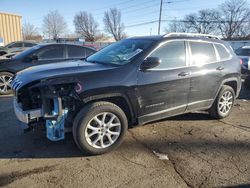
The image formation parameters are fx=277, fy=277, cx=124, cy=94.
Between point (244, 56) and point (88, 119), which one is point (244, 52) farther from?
point (88, 119)

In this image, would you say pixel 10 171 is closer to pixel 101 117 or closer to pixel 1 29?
pixel 101 117

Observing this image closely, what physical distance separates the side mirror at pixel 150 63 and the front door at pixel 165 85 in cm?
8

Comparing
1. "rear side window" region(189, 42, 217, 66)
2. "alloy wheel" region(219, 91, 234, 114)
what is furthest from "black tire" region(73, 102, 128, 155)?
"alloy wheel" region(219, 91, 234, 114)

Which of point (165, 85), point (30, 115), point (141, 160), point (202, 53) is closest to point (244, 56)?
point (202, 53)

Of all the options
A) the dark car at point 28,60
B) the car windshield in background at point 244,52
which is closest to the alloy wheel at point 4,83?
the dark car at point 28,60

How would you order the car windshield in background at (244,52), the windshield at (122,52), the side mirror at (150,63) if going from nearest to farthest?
1. the side mirror at (150,63)
2. the windshield at (122,52)
3. the car windshield in background at (244,52)

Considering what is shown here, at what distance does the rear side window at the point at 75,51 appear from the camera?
8836 millimetres

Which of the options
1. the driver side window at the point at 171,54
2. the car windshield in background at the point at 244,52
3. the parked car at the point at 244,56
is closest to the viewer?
the driver side window at the point at 171,54

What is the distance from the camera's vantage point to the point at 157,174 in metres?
3.55

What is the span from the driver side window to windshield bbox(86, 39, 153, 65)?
9.2 inches

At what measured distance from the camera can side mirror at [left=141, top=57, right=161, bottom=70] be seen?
434 centimetres

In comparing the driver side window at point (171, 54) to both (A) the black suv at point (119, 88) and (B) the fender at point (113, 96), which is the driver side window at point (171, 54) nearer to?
(A) the black suv at point (119, 88)

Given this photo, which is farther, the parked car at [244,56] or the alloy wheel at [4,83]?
the parked car at [244,56]

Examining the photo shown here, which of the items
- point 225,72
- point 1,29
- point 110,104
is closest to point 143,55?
point 110,104
